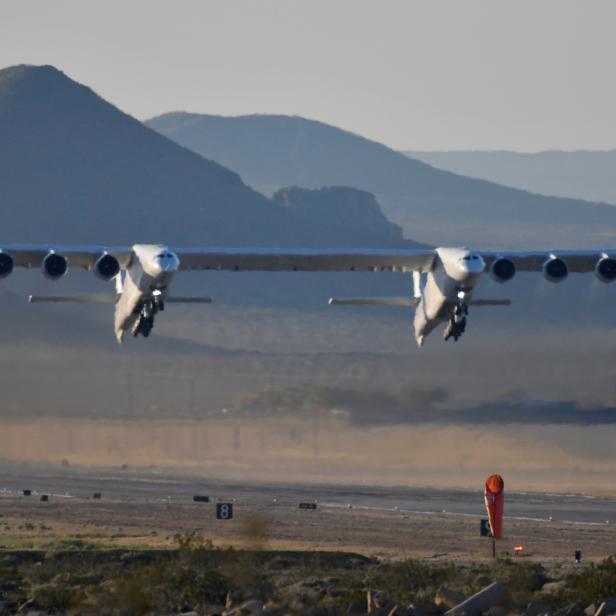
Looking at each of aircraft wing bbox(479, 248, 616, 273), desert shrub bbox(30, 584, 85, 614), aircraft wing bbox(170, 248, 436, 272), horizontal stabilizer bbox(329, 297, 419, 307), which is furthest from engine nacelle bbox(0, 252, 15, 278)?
desert shrub bbox(30, 584, 85, 614)

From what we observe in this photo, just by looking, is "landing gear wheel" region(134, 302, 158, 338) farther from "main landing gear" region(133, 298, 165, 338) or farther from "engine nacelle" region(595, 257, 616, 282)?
"engine nacelle" region(595, 257, 616, 282)

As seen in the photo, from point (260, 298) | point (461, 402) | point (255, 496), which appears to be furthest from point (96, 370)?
point (260, 298)

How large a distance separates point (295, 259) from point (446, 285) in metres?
8.86

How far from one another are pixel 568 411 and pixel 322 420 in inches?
359

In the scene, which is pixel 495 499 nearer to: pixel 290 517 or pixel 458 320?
pixel 458 320

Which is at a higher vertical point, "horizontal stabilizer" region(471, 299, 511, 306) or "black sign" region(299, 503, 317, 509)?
"horizontal stabilizer" region(471, 299, 511, 306)

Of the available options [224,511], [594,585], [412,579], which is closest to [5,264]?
[224,511]

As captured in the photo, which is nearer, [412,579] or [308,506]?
[412,579]

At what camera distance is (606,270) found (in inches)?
2448

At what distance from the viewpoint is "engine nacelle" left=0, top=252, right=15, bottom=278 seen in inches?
2324

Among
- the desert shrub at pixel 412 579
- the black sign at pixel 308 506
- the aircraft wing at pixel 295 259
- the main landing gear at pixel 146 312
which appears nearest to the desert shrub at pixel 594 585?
the desert shrub at pixel 412 579

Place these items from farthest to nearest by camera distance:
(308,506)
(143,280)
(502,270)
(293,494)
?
(293,494) < (308,506) < (502,270) < (143,280)

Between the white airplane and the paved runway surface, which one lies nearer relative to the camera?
the white airplane

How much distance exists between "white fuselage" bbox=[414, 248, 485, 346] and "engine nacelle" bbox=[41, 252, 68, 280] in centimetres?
1063
